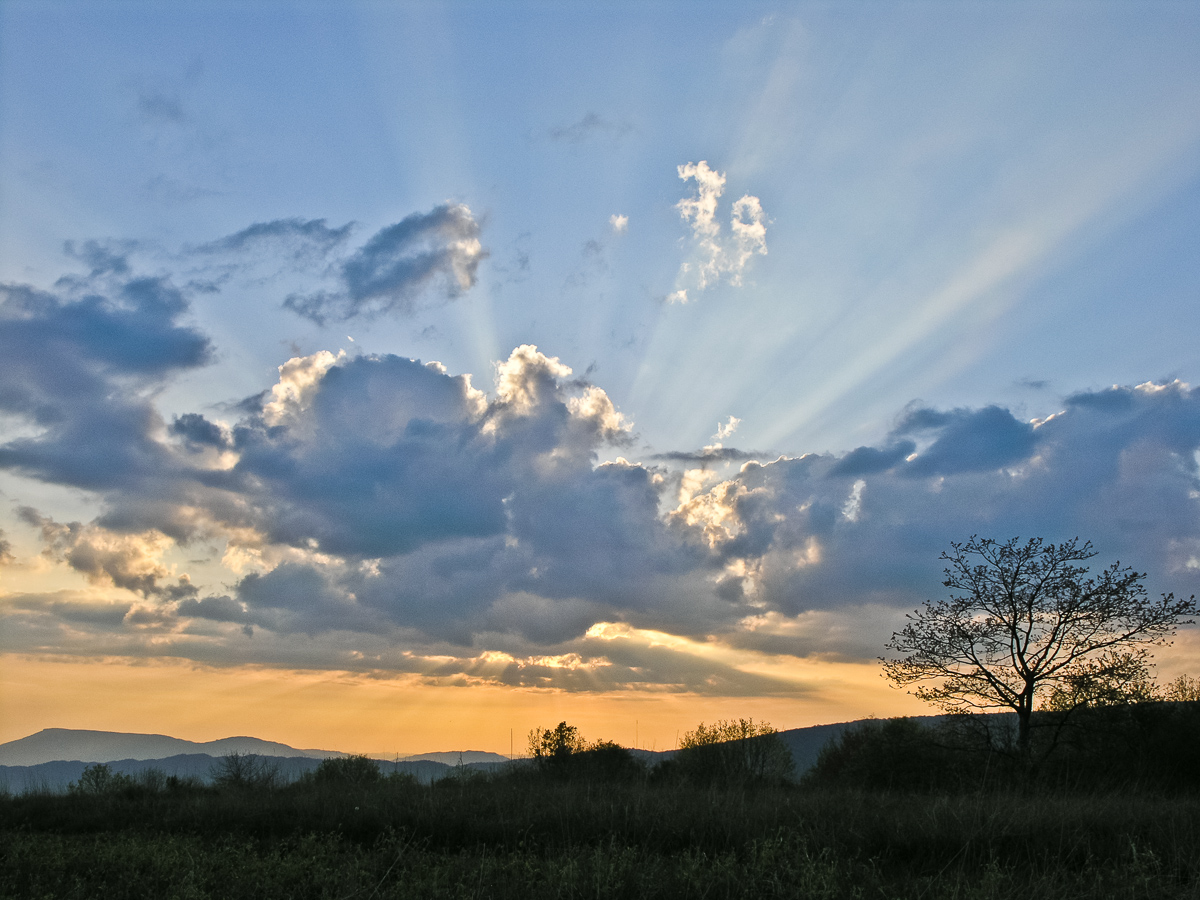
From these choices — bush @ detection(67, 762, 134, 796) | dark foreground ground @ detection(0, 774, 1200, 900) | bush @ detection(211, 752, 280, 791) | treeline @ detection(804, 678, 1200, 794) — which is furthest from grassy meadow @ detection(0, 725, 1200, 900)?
bush @ detection(211, 752, 280, 791)

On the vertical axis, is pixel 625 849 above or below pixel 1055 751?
above

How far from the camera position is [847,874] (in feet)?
27.1

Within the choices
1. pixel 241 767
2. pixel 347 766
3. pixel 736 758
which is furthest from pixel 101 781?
pixel 736 758

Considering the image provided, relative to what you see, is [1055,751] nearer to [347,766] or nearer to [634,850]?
[634,850]

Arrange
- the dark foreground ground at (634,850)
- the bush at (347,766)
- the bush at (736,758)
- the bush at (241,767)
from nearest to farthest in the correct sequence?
the dark foreground ground at (634,850)
the bush at (736,758)
the bush at (347,766)
the bush at (241,767)

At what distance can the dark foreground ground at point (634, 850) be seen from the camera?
8.09m

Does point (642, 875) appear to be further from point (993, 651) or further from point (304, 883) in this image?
point (993, 651)

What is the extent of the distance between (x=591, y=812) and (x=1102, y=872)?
25.4 ft

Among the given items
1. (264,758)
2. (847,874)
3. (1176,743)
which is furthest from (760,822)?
(264,758)

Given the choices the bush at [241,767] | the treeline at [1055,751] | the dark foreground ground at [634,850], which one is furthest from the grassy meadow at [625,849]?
the bush at [241,767]

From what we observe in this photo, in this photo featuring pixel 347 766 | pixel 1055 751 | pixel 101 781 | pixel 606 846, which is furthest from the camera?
pixel 347 766

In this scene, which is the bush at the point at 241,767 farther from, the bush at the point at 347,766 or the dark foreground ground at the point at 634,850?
the dark foreground ground at the point at 634,850

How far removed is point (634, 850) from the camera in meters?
9.27

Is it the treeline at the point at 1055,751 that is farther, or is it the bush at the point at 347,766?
the bush at the point at 347,766
